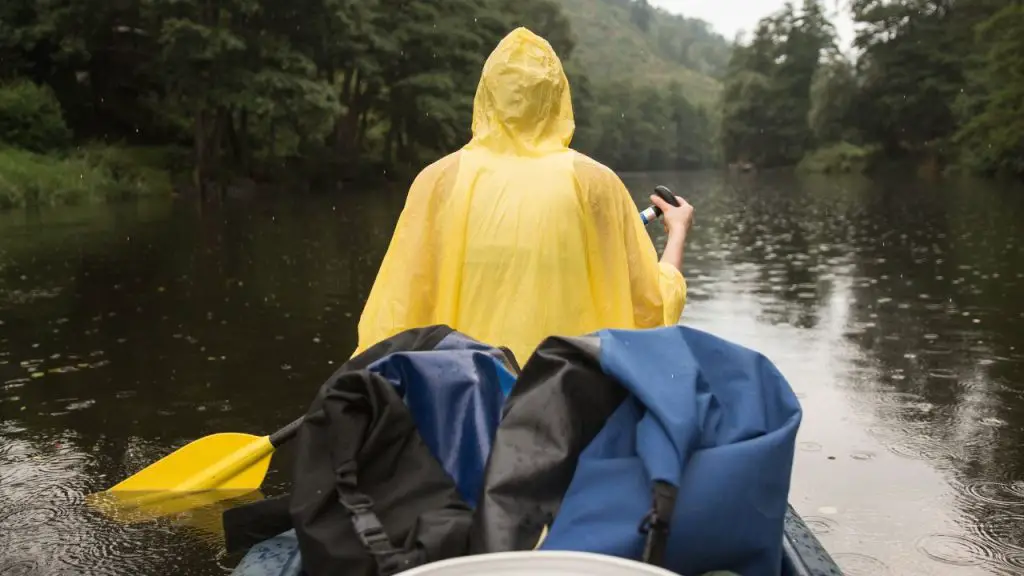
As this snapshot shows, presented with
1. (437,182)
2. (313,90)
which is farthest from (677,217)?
(313,90)

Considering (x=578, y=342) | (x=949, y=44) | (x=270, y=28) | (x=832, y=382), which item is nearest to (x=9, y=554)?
(x=578, y=342)

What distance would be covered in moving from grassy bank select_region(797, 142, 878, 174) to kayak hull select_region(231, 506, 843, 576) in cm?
5832

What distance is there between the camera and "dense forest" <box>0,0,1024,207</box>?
27031 mm

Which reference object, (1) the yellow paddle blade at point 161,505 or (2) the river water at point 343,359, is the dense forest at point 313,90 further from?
(1) the yellow paddle blade at point 161,505

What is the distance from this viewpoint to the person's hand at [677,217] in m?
2.71

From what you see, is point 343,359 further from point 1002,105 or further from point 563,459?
point 1002,105

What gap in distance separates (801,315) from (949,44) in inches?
2022

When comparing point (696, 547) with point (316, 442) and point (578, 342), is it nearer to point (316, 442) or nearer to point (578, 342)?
point (578, 342)

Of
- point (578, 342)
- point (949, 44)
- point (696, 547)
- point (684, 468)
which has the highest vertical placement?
point (949, 44)

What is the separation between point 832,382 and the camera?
20.1ft

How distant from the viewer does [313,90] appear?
90.3 ft


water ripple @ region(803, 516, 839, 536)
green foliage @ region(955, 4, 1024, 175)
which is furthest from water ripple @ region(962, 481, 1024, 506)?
green foliage @ region(955, 4, 1024, 175)

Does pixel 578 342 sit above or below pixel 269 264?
above

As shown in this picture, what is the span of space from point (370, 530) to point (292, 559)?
298 mm
